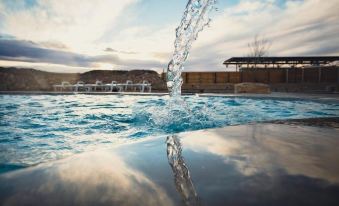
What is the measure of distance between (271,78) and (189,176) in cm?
2599

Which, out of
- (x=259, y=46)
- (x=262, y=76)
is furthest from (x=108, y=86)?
(x=259, y=46)

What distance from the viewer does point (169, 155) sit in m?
1.44

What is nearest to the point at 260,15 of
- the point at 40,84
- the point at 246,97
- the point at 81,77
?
the point at 246,97

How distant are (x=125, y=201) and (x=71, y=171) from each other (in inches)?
17.9

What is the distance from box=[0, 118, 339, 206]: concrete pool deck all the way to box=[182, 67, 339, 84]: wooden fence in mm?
23944

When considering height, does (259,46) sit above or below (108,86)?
above

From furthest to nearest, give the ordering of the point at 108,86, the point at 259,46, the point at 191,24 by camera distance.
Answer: the point at 259,46 < the point at 108,86 < the point at 191,24

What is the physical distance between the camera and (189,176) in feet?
3.54

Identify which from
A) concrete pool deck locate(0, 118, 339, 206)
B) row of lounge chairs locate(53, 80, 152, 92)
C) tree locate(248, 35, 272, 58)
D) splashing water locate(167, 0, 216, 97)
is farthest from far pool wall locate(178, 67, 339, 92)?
concrete pool deck locate(0, 118, 339, 206)

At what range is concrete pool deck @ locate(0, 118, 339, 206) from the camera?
0.85 metres

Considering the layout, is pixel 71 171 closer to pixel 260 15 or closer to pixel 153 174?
pixel 153 174

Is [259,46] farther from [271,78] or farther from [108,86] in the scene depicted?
[108,86]

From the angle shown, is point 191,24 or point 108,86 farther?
point 108,86

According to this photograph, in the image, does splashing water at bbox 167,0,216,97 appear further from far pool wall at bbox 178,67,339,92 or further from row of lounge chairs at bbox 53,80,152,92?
far pool wall at bbox 178,67,339,92
